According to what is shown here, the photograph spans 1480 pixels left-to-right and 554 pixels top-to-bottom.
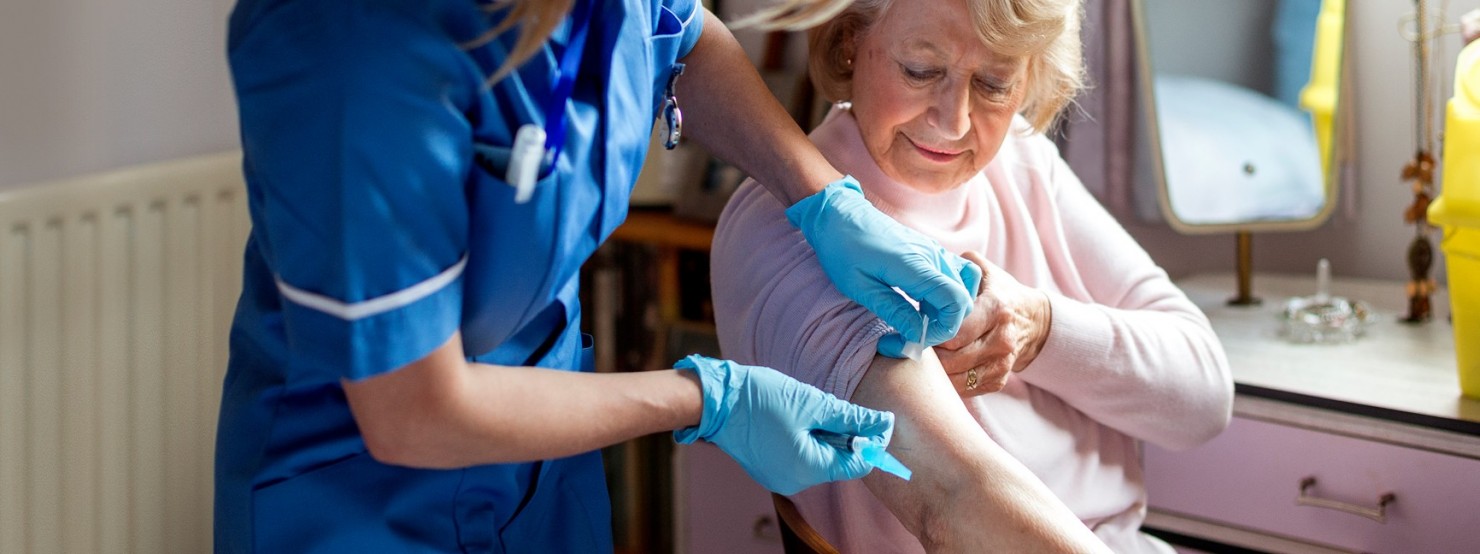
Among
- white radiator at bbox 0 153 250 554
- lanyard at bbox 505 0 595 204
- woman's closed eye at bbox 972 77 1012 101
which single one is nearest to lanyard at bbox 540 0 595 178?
lanyard at bbox 505 0 595 204

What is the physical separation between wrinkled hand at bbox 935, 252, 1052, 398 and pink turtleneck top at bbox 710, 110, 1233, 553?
0.04m

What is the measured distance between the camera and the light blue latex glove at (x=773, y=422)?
109 centimetres

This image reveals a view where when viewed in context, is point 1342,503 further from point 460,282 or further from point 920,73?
point 460,282

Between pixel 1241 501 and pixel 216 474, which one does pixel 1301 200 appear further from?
pixel 216 474

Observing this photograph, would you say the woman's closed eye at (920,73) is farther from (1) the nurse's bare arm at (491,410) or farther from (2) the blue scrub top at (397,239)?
(1) the nurse's bare arm at (491,410)

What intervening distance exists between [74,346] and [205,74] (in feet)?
1.44

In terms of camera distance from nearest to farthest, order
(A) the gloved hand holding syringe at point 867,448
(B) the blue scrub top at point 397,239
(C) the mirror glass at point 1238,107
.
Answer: (B) the blue scrub top at point 397,239
(A) the gloved hand holding syringe at point 867,448
(C) the mirror glass at point 1238,107

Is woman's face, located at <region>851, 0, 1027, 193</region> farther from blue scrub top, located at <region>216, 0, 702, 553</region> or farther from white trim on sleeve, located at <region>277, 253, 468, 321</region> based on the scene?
white trim on sleeve, located at <region>277, 253, 468, 321</region>

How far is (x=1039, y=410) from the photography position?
4.95 ft

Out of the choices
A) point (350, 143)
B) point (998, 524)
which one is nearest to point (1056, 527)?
point (998, 524)

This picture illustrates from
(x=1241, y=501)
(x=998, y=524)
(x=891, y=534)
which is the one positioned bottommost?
(x=1241, y=501)

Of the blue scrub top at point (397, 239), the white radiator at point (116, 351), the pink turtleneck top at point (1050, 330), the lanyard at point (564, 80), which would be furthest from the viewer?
the white radiator at point (116, 351)

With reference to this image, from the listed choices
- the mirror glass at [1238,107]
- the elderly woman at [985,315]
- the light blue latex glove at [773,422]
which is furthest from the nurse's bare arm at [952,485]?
the mirror glass at [1238,107]

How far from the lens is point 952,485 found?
1220 millimetres
